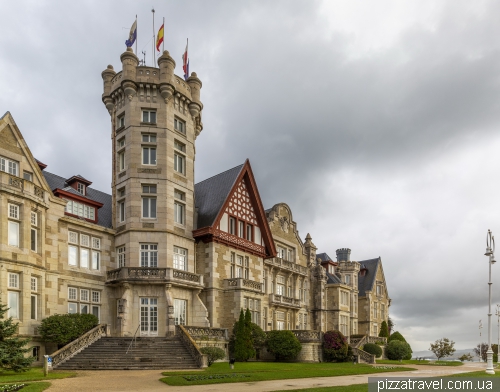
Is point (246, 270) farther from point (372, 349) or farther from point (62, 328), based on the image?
point (372, 349)

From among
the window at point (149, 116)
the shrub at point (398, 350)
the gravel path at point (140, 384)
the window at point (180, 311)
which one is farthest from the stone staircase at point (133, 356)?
the shrub at point (398, 350)

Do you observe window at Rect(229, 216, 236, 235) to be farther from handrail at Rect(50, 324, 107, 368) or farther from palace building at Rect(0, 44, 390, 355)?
handrail at Rect(50, 324, 107, 368)

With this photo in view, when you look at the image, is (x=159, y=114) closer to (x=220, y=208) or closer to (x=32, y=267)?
(x=220, y=208)

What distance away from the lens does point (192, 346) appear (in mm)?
28922

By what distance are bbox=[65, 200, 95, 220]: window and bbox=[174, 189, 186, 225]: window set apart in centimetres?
595

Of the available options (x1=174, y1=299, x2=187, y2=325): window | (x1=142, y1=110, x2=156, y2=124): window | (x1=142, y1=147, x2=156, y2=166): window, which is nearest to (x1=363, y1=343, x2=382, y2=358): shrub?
(x1=174, y1=299, x2=187, y2=325): window

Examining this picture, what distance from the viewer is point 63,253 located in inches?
1284

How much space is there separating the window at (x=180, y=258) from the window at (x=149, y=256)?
156 cm

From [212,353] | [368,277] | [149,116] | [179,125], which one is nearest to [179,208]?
[179,125]

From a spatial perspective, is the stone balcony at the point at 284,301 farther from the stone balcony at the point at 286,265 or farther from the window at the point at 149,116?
the window at the point at 149,116

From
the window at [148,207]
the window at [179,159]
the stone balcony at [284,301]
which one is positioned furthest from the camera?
the stone balcony at [284,301]

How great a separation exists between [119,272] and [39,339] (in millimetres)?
6601

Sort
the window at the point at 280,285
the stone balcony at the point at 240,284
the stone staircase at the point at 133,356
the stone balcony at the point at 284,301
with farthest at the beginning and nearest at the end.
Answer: the window at the point at 280,285 → the stone balcony at the point at 284,301 → the stone balcony at the point at 240,284 → the stone staircase at the point at 133,356

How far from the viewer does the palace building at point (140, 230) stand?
2995cm
